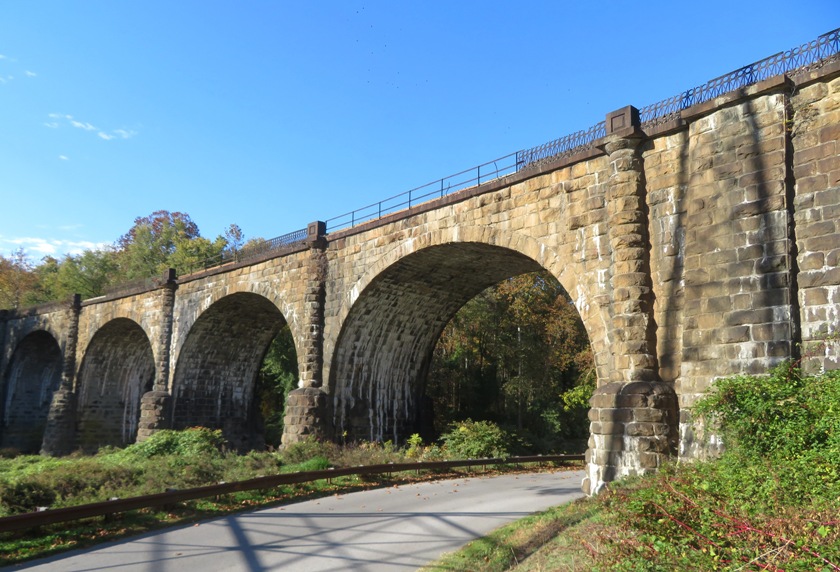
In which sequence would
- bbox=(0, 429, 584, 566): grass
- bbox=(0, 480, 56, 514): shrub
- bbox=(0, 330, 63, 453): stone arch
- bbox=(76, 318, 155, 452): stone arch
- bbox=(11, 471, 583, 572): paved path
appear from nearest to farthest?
bbox=(11, 471, 583, 572): paved path, bbox=(0, 429, 584, 566): grass, bbox=(0, 480, 56, 514): shrub, bbox=(76, 318, 155, 452): stone arch, bbox=(0, 330, 63, 453): stone arch

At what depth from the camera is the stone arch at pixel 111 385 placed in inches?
1358

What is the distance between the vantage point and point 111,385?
35875 millimetres

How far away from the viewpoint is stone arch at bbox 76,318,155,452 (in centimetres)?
3450

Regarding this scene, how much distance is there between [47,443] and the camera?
112 feet

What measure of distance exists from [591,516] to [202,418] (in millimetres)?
23058

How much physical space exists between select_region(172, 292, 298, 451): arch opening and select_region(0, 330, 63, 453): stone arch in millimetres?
16836

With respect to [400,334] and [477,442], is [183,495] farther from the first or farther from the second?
[400,334]

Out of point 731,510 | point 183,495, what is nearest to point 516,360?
point 183,495

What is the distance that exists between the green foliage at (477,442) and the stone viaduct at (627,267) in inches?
103

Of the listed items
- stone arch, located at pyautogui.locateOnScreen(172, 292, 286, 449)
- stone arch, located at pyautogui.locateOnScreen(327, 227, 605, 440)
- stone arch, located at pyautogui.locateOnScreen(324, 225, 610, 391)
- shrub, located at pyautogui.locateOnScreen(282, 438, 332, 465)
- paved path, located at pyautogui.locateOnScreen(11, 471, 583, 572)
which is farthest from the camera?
stone arch, located at pyautogui.locateOnScreen(172, 292, 286, 449)

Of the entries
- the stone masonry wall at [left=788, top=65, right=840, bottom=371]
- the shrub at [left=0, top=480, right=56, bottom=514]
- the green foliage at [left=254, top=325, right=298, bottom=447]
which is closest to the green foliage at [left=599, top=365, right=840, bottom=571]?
the stone masonry wall at [left=788, top=65, right=840, bottom=371]

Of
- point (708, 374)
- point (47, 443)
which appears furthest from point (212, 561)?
point (47, 443)

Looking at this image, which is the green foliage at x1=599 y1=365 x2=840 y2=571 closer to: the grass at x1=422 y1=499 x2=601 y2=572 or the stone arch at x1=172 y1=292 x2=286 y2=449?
the grass at x1=422 y1=499 x2=601 y2=572

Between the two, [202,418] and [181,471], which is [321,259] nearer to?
[181,471]
